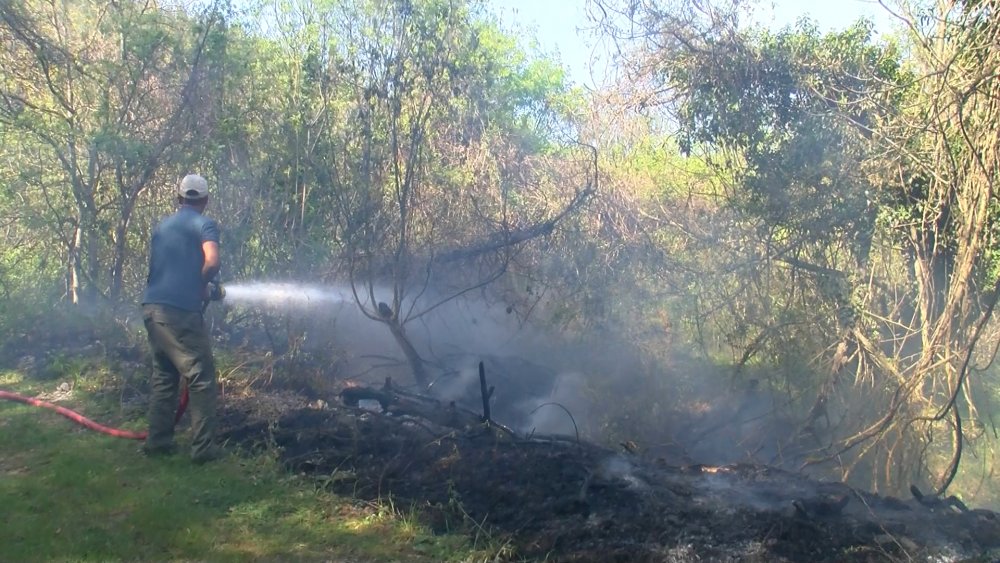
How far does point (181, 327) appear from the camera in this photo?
5.52 metres

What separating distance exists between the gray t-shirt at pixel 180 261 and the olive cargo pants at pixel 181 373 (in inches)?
3.6

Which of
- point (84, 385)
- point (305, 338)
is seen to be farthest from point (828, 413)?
point (84, 385)

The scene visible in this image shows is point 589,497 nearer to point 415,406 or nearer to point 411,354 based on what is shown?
point 415,406

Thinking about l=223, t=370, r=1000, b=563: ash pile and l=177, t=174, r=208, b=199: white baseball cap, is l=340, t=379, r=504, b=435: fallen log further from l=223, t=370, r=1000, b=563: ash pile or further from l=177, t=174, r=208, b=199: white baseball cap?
l=177, t=174, r=208, b=199: white baseball cap

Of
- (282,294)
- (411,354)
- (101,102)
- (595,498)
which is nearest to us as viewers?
(595,498)

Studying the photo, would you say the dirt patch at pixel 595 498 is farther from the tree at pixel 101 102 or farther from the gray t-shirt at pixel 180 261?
the tree at pixel 101 102

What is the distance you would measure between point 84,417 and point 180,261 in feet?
5.88

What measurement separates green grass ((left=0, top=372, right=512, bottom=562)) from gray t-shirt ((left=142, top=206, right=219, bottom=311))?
1119 millimetres

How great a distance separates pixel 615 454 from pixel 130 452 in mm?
3484

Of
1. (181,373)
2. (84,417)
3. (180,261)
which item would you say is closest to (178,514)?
(181,373)

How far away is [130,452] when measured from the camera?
5684 millimetres

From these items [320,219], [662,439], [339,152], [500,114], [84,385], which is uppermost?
[500,114]

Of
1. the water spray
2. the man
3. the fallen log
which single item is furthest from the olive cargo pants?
the water spray

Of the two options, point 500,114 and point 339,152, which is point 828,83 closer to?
point 500,114
